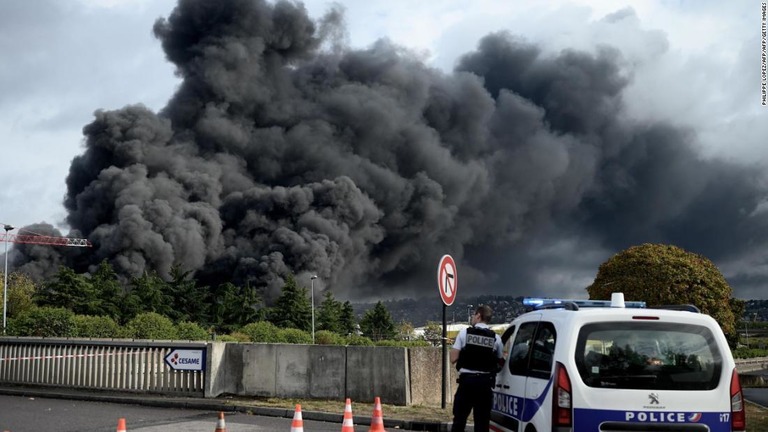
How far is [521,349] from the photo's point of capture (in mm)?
6512

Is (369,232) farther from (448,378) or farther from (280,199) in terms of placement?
(448,378)

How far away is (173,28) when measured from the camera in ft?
317

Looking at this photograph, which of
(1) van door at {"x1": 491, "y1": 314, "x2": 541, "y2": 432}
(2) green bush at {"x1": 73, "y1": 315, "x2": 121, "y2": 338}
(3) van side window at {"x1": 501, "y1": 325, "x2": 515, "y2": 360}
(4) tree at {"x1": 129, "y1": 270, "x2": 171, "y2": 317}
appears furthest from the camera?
(4) tree at {"x1": 129, "y1": 270, "x2": 171, "y2": 317}

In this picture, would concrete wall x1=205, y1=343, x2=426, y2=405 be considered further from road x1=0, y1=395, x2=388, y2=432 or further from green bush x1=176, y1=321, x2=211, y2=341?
green bush x1=176, y1=321, x2=211, y2=341

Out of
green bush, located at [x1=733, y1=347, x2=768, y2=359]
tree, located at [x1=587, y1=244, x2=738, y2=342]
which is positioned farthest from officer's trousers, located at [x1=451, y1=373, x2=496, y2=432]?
green bush, located at [x1=733, y1=347, x2=768, y2=359]

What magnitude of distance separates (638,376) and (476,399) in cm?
200

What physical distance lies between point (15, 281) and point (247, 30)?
148 ft

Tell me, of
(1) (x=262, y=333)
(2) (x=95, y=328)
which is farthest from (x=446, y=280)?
(1) (x=262, y=333)

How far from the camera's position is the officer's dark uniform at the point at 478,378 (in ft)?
23.0

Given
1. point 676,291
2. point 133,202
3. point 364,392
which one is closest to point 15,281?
point 133,202

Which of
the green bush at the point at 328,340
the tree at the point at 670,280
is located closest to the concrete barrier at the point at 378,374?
the green bush at the point at 328,340

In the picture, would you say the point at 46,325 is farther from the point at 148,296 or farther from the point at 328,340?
the point at 148,296

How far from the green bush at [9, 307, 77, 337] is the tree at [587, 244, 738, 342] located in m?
34.5

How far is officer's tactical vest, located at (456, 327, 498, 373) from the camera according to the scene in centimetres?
701
